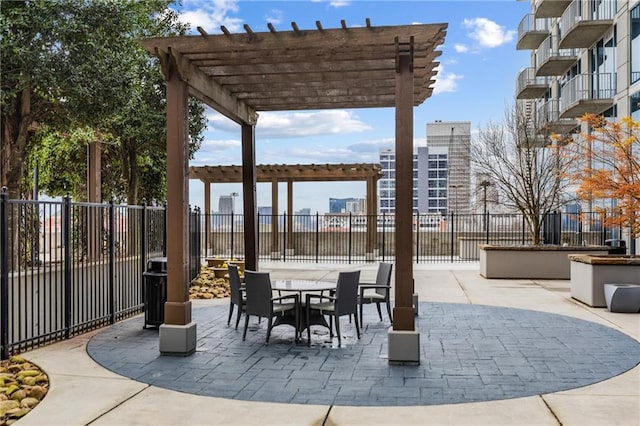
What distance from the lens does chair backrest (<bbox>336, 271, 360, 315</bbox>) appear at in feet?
26.4

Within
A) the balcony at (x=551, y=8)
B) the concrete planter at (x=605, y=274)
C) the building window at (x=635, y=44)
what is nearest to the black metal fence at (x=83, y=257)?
the concrete planter at (x=605, y=274)

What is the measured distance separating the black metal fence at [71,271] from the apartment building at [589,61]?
14958 mm

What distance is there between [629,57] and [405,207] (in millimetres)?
15378

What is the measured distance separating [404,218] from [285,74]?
2.96 m

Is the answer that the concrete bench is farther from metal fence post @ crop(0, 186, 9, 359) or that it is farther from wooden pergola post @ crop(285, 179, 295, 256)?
wooden pergola post @ crop(285, 179, 295, 256)

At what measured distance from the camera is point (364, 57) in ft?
24.5

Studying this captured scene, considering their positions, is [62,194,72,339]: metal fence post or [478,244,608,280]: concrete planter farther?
[478,244,608,280]: concrete planter

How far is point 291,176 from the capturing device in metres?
25.6

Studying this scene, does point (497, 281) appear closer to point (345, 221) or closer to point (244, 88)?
point (244, 88)

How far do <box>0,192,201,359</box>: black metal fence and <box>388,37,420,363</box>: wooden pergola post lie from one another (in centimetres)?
443

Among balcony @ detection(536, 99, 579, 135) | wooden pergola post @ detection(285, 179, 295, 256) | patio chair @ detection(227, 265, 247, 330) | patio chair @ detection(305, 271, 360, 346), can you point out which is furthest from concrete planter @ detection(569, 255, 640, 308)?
wooden pergola post @ detection(285, 179, 295, 256)

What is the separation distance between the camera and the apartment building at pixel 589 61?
18.5 meters

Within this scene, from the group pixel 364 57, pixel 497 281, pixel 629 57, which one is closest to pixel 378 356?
pixel 364 57

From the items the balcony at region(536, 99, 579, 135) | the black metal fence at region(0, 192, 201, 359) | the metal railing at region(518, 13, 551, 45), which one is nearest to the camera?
the black metal fence at region(0, 192, 201, 359)
